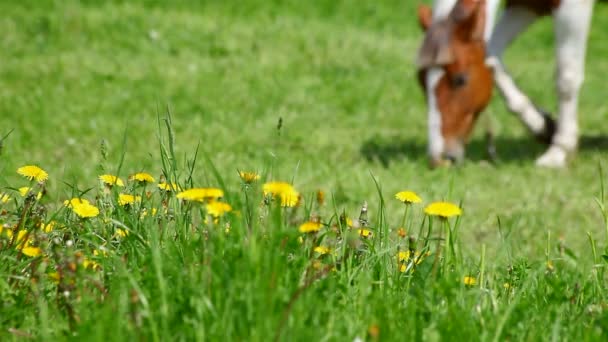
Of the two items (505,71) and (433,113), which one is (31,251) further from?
(505,71)

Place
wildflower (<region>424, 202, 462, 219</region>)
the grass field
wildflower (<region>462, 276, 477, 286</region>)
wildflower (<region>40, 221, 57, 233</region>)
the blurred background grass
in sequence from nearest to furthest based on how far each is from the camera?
the grass field
wildflower (<region>424, 202, 462, 219</region>)
wildflower (<region>462, 276, 477, 286</region>)
wildflower (<region>40, 221, 57, 233</region>)
the blurred background grass

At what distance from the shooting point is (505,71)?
7.68 meters

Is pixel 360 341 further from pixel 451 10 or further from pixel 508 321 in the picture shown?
pixel 451 10

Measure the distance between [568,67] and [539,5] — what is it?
56 centimetres

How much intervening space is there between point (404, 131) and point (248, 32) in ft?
9.71

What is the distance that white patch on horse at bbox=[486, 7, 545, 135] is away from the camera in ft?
24.8

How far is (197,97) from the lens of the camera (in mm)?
8273

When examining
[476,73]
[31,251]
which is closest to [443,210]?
[31,251]

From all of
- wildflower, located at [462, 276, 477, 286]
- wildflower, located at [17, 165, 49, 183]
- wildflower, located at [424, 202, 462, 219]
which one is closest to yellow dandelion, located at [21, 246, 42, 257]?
wildflower, located at [17, 165, 49, 183]

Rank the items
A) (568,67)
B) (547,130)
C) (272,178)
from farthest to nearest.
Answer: (547,130) → (568,67) → (272,178)

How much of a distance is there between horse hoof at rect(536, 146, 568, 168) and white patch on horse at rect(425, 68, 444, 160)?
90cm

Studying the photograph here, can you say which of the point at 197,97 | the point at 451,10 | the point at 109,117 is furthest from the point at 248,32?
the point at 451,10

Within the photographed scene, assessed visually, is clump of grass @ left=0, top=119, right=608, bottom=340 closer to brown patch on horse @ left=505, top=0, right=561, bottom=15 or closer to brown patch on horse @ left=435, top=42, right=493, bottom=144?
brown patch on horse @ left=435, top=42, right=493, bottom=144

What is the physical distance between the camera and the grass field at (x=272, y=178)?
218 cm
